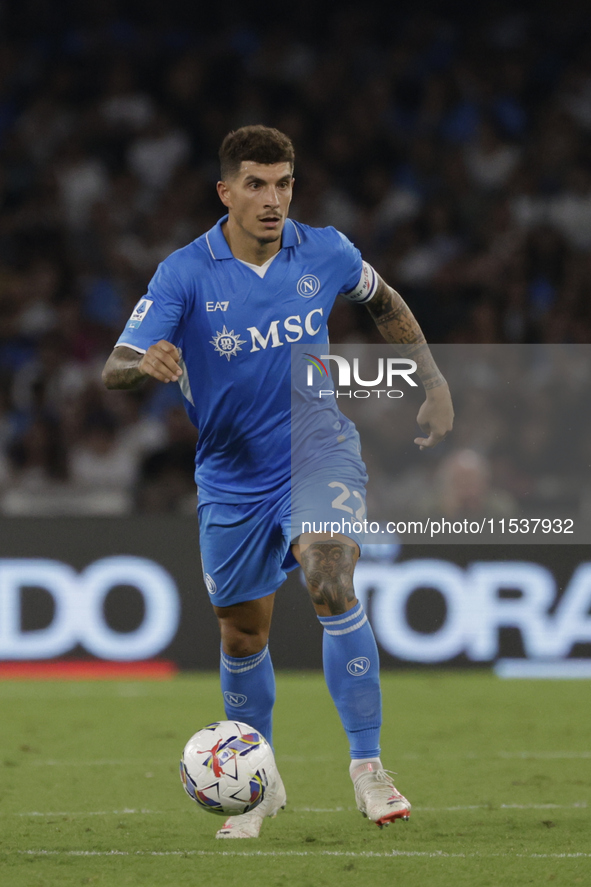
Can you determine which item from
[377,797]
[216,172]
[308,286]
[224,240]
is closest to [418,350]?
[308,286]

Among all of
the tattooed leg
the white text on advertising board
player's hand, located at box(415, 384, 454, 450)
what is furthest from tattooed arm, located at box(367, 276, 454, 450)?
the white text on advertising board

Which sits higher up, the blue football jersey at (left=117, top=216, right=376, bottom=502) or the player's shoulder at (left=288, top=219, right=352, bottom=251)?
the player's shoulder at (left=288, top=219, right=352, bottom=251)

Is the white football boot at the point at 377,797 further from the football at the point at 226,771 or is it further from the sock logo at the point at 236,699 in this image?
the sock logo at the point at 236,699

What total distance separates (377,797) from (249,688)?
77cm

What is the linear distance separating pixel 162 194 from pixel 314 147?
5.30ft

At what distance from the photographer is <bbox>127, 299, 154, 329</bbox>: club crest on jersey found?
441 centimetres

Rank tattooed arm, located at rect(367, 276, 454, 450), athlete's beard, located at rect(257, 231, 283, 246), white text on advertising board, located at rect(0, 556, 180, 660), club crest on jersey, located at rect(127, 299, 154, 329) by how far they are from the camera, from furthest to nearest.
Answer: white text on advertising board, located at rect(0, 556, 180, 660) < tattooed arm, located at rect(367, 276, 454, 450) < athlete's beard, located at rect(257, 231, 283, 246) < club crest on jersey, located at rect(127, 299, 154, 329)

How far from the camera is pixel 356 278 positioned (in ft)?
16.0

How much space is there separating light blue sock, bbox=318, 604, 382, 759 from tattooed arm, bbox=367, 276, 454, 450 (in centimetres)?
93

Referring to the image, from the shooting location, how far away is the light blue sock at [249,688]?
188 inches

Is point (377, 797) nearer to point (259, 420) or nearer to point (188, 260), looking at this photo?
point (259, 420)

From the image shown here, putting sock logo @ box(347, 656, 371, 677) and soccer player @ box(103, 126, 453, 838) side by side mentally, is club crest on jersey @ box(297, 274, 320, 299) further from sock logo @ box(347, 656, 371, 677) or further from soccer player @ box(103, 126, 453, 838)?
sock logo @ box(347, 656, 371, 677)

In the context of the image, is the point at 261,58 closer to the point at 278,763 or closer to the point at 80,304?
the point at 80,304

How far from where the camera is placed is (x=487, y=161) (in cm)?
1230
